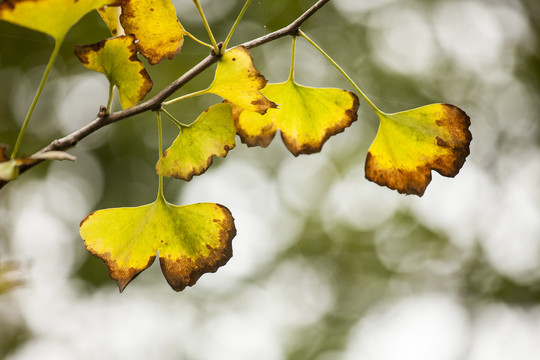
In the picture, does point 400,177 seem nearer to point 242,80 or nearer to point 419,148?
point 419,148

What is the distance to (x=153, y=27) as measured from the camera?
0.41 meters

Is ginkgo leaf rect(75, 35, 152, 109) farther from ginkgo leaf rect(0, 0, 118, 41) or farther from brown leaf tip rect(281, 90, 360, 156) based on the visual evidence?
brown leaf tip rect(281, 90, 360, 156)

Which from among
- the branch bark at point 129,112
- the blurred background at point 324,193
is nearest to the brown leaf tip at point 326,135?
the branch bark at point 129,112

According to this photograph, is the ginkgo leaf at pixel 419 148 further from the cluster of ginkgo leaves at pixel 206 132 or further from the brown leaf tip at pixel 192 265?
the brown leaf tip at pixel 192 265

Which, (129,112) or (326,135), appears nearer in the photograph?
(129,112)

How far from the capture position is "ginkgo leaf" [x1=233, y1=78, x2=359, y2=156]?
45 cm

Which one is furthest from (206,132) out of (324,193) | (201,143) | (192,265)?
(324,193)

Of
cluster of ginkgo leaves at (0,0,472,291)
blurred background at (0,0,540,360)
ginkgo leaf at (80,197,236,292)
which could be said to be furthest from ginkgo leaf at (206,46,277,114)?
blurred background at (0,0,540,360)

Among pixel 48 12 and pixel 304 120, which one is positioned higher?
pixel 48 12

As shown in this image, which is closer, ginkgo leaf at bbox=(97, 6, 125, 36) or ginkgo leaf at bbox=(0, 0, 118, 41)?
ginkgo leaf at bbox=(0, 0, 118, 41)

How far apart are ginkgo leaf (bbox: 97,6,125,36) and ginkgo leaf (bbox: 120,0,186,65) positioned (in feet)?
0.08

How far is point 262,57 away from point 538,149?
256 centimetres

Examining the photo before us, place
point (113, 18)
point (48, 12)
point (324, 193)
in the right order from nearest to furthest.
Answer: point (48, 12), point (113, 18), point (324, 193)

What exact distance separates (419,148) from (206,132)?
0.21m
